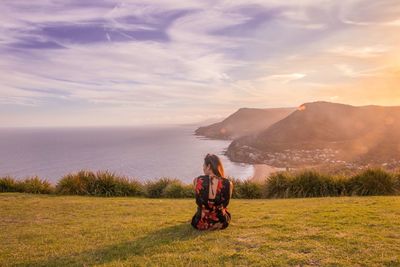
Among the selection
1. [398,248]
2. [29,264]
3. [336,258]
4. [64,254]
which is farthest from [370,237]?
[29,264]

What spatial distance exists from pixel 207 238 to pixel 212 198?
88 centimetres

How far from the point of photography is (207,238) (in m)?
5.91

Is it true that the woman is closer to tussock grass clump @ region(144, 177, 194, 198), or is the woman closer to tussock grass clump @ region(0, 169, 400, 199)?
tussock grass clump @ region(0, 169, 400, 199)

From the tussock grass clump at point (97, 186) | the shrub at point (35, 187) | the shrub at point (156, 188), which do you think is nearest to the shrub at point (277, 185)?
the shrub at point (156, 188)

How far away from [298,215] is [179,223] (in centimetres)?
263

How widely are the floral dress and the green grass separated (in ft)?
0.60

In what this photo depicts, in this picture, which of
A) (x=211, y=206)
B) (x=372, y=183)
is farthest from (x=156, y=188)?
(x=372, y=183)

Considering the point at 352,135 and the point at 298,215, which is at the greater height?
the point at 352,135

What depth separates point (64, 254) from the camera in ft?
17.7

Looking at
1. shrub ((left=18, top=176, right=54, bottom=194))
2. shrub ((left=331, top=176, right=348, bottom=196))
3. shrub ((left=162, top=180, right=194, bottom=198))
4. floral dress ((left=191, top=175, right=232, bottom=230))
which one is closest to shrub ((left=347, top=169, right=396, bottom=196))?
shrub ((left=331, top=176, right=348, bottom=196))

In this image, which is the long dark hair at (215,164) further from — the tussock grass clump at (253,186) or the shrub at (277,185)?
the shrub at (277,185)

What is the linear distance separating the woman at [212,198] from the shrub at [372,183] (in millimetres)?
7856

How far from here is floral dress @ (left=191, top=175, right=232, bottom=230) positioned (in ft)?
21.4

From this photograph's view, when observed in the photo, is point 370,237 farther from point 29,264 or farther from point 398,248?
point 29,264
